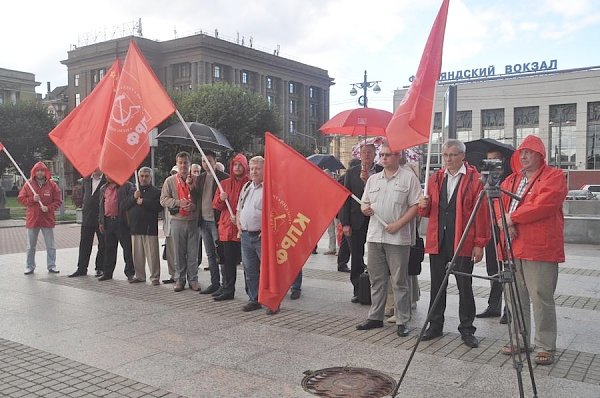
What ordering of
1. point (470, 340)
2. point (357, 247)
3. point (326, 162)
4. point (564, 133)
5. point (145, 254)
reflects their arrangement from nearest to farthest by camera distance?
1. point (470, 340)
2. point (357, 247)
3. point (145, 254)
4. point (326, 162)
5. point (564, 133)

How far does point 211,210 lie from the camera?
838cm

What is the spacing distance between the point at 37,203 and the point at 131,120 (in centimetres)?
362

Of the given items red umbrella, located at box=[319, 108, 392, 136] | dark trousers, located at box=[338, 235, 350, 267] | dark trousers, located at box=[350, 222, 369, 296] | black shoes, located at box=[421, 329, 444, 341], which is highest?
red umbrella, located at box=[319, 108, 392, 136]

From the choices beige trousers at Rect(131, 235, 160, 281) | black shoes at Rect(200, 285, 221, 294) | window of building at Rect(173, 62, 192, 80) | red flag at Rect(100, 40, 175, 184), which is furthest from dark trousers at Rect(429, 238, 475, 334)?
window of building at Rect(173, 62, 192, 80)

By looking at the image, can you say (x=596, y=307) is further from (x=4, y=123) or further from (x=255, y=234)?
(x=4, y=123)

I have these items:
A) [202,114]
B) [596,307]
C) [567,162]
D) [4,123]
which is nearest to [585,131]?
[567,162]

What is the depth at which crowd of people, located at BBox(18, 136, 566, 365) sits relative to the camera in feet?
→ 16.6

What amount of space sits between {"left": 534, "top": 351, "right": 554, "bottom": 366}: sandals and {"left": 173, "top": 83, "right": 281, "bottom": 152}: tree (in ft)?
147

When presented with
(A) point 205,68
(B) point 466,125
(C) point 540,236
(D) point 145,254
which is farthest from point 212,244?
(B) point 466,125

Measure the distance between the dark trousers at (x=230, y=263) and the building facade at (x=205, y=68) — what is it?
67811mm

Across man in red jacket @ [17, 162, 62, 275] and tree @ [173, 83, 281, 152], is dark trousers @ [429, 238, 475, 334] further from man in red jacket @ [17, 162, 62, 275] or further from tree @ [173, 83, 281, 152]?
tree @ [173, 83, 281, 152]

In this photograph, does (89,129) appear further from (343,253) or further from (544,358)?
(544,358)

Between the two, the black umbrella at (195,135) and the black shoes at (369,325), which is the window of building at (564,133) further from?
the black shoes at (369,325)

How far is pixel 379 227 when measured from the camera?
611 centimetres
